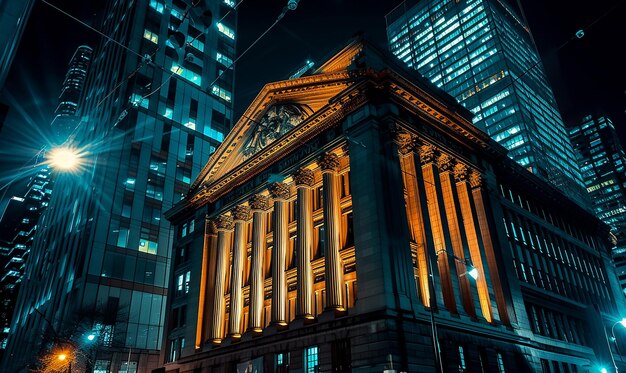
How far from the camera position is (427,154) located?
37.1 metres

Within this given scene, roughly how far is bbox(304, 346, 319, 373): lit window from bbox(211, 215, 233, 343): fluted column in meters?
12.9

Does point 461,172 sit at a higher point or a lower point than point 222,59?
lower

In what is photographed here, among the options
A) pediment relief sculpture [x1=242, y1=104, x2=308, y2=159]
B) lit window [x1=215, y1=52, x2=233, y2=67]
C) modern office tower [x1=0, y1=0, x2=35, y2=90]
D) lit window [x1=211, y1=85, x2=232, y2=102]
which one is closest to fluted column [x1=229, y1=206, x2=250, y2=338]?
pediment relief sculpture [x1=242, y1=104, x2=308, y2=159]

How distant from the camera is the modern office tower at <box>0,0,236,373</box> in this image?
55438mm

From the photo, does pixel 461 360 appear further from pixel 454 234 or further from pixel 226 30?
pixel 226 30

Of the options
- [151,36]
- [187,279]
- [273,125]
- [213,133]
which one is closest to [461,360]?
[273,125]

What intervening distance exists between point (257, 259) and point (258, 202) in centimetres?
566

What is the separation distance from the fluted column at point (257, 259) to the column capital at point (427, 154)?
1546 centimetres

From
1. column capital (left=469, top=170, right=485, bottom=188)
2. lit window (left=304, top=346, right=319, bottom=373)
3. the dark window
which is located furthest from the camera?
column capital (left=469, top=170, right=485, bottom=188)

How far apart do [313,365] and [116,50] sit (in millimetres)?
72160

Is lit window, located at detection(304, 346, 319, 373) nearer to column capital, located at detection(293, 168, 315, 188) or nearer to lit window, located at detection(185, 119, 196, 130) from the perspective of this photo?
column capital, located at detection(293, 168, 315, 188)

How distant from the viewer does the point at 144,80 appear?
240 feet

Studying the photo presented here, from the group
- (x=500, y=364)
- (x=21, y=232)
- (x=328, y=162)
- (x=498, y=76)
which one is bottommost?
(x=500, y=364)

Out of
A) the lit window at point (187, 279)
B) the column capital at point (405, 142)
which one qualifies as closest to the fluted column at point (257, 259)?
the lit window at point (187, 279)
